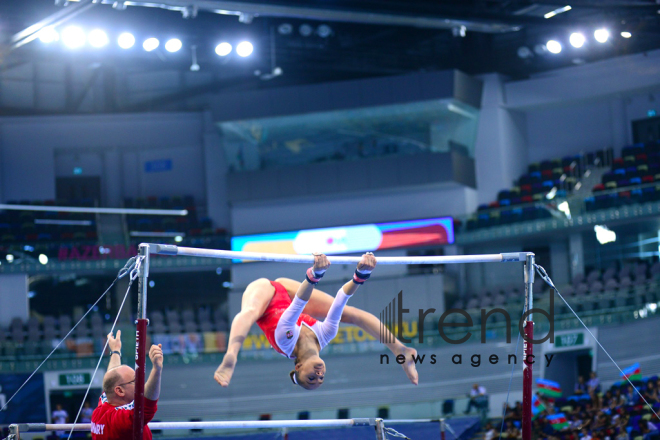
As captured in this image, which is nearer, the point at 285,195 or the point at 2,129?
the point at 285,195

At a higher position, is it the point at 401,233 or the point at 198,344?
the point at 401,233

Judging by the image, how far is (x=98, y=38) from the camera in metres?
16.4

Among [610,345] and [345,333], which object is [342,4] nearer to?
[345,333]

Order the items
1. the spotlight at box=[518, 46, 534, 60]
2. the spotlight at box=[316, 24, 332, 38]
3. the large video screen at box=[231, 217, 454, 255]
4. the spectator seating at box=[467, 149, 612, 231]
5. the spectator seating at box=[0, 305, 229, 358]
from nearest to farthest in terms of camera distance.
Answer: the spectator seating at box=[0, 305, 229, 358]
the spotlight at box=[316, 24, 332, 38]
the spectator seating at box=[467, 149, 612, 231]
the spotlight at box=[518, 46, 534, 60]
the large video screen at box=[231, 217, 454, 255]

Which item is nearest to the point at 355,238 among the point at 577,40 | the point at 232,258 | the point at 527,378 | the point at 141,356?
the point at 577,40

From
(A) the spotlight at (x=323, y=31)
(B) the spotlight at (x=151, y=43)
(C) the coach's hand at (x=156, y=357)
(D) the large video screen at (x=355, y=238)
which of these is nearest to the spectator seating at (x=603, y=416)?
(D) the large video screen at (x=355, y=238)

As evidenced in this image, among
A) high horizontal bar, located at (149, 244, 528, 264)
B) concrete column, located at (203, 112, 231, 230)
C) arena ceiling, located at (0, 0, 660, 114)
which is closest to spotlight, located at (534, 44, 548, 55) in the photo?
arena ceiling, located at (0, 0, 660, 114)

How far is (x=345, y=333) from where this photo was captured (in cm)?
1717

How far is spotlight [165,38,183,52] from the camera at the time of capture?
55.2 feet

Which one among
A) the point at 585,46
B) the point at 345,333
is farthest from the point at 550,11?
the point at 345,333

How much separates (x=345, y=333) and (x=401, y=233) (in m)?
4.23

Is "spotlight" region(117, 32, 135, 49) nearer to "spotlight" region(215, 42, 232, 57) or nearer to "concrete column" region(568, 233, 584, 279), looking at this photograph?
"spotlight" region(215, 42, 232, 57)

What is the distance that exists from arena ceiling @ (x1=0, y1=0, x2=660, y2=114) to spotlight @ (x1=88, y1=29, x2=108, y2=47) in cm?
22

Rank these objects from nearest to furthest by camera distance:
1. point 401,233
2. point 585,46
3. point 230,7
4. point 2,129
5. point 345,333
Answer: point 230,7 < point 345,333 < point 585,46 < point 401,233 < point 2,129
